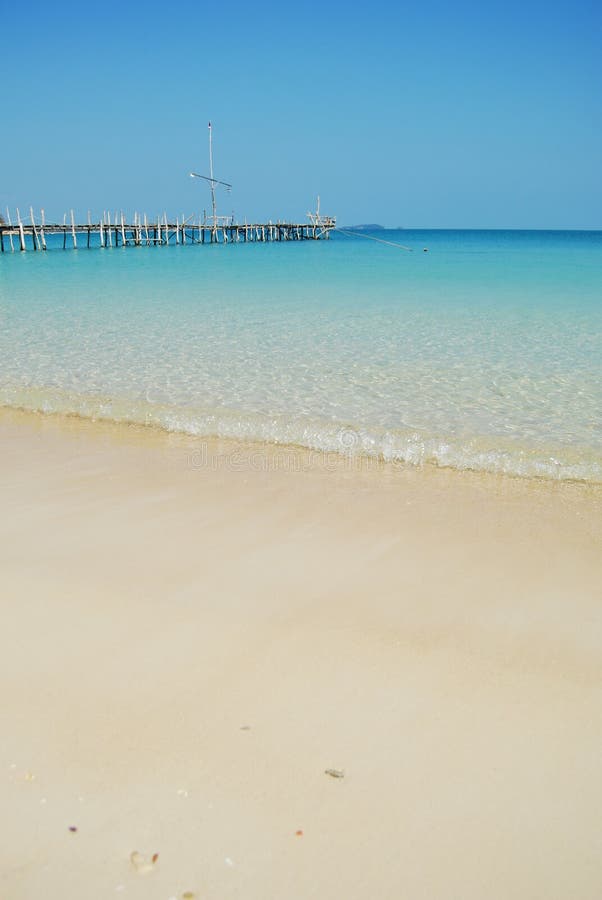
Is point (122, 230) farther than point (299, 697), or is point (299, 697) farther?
point (122, 230)

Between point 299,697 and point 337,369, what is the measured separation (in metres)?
6.08

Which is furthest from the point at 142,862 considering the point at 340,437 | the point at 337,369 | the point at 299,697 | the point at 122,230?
the point at 122,230

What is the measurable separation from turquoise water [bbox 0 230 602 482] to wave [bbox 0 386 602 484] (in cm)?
2

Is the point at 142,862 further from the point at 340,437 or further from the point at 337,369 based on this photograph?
the point at 337,369

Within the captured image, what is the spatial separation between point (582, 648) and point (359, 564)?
1135 millimetres

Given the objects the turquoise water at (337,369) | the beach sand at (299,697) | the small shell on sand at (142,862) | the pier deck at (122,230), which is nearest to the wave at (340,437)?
the turquoise water at (337,369)

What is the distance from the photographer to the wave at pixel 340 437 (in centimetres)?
503

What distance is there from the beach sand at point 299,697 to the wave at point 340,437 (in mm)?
790

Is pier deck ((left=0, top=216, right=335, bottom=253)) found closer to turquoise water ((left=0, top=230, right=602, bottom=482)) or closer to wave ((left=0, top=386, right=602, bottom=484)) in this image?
turquoise water ((left=0, top=230, right=602, bottom=482))

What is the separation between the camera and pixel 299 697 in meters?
2.37

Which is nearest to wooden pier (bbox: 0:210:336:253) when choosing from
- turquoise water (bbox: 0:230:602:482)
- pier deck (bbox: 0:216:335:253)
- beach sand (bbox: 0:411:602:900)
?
pier deck (bbox: 0:216:335:253)

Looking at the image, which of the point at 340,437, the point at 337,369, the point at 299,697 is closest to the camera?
the point at 299,697

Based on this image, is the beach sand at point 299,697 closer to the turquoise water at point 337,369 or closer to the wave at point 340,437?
the wave at point 340,437

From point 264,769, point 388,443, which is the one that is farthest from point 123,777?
point 388,443
